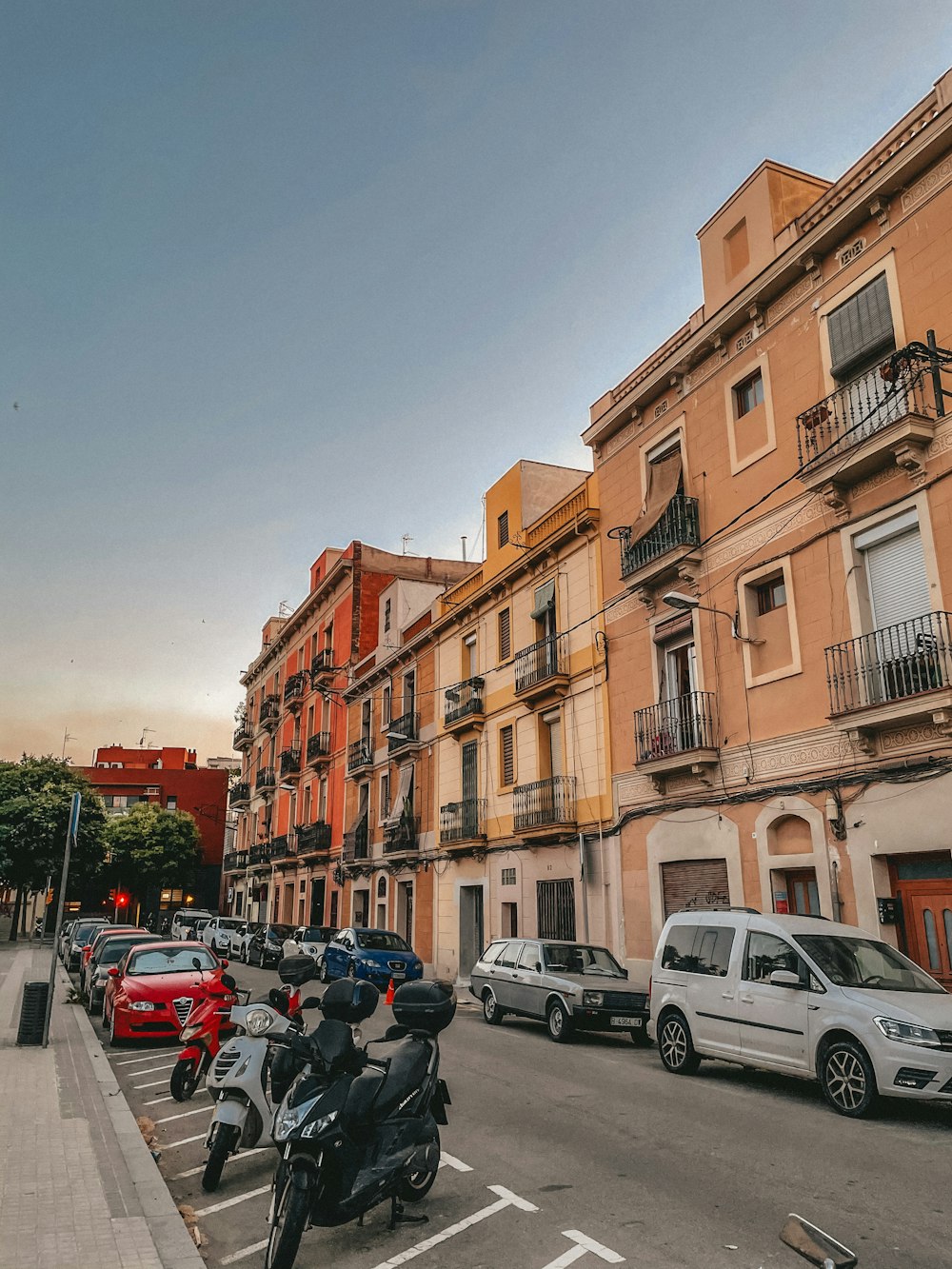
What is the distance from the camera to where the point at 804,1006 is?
975 cm

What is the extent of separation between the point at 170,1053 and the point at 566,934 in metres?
10.8

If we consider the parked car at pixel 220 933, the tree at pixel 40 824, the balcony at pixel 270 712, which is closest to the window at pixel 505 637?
the parked car at pixel 220 933

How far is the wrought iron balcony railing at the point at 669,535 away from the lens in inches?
734

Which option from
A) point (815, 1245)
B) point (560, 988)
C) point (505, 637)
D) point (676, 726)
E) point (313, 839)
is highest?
point (505, 637)

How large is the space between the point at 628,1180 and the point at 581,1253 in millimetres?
1493

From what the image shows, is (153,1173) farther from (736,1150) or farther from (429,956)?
(429,956)

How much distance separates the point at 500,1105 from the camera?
9219mm

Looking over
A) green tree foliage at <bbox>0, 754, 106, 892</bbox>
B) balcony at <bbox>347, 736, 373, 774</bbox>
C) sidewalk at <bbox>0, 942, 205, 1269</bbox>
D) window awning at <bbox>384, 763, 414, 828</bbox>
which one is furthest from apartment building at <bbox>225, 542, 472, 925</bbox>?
sidewalk at <bbox>0, 942, 205, 1269</bbox>

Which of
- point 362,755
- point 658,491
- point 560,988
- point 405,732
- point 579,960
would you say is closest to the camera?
point 560,988

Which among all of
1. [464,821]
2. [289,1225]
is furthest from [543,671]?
[289,1225]

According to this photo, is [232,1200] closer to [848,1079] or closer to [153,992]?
[848,1079]

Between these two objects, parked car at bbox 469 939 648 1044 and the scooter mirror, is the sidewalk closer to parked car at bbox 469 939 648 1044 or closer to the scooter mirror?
the scooter mirror

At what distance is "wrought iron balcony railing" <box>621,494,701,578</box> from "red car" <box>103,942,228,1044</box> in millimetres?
11134

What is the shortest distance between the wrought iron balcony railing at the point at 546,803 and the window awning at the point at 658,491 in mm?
5944
